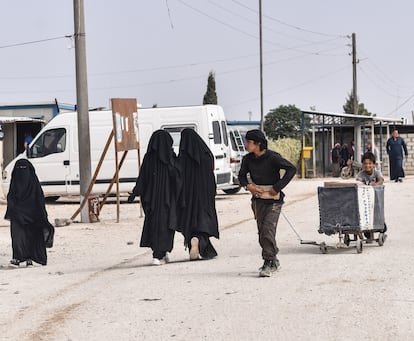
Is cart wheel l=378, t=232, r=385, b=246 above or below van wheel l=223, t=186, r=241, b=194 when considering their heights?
above

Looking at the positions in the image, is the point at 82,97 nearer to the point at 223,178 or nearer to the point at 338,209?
the point at 223,178

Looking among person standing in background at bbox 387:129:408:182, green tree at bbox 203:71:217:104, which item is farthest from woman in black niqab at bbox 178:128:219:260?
green tree at bbox 203:71:217:104

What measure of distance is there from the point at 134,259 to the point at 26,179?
1.87 m

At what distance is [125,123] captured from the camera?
19.4 meters

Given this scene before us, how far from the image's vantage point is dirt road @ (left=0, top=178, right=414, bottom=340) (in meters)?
7.54

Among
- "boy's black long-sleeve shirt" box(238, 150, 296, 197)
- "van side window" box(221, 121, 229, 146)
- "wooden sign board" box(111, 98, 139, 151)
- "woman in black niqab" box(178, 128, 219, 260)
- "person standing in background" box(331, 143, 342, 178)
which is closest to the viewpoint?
"boy's black long-sleeve shirt" box(238, 150, 296, 197)

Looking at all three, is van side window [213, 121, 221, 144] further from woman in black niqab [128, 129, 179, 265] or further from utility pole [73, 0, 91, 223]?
woman in black niqab [128, 129, 179, 265]

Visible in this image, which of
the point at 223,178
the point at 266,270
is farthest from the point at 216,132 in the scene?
the point at 266,270

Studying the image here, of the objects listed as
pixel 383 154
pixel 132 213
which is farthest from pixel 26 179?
pixel 383 154

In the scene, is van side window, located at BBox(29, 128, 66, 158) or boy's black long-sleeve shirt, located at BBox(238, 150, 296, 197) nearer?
boy's black long-sleeve shirt, located at BBox(238, 150, 296, 197)

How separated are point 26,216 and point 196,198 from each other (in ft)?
7.53

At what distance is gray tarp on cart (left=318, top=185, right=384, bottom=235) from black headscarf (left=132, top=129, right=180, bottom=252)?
193 centimetres

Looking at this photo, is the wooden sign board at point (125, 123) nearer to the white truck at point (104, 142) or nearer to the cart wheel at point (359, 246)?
the white truck at point (104, 142)

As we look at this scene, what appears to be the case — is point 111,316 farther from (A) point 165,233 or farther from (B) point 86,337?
(A) point 165,233
